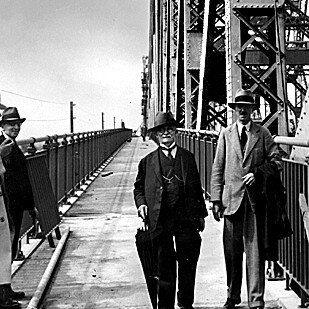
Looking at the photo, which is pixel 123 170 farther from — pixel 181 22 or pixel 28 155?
pixel 28 155

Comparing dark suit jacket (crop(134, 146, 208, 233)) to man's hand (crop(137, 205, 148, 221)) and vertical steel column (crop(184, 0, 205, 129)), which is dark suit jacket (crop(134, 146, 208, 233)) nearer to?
man's hand (crop(137, 205, 148, 221))

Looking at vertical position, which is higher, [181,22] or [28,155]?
[181,22]

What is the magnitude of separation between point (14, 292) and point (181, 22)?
13.4m

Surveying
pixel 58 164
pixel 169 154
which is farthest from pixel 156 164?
pixel 58 164

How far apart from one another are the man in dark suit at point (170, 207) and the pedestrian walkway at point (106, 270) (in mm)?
578

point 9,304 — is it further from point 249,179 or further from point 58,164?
point 58,164

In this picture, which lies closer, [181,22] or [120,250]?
[120,250]

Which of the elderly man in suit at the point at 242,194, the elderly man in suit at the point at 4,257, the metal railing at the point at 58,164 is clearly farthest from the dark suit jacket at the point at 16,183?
the elderly man in suit at the point at 242,194

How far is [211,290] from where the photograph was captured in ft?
20.8

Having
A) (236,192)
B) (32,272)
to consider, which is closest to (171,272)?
(236,192)

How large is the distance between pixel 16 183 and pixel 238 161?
2.11 metres

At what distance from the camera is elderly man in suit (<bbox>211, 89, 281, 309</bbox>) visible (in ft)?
18.0

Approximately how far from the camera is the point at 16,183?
6.14 meters

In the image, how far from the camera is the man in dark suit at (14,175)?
608cm
